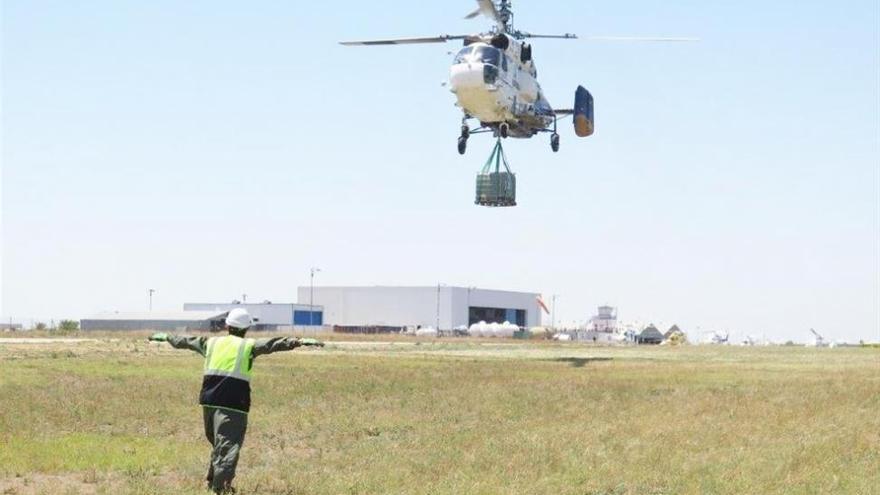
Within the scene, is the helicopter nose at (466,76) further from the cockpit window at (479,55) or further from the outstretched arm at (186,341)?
the outstretched arm at (186,341)

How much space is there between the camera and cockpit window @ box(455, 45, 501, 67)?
58.8 metres

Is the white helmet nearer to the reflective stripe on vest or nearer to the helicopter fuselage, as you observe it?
the reflective stripe on vest

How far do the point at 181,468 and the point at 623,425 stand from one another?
959 centimetres

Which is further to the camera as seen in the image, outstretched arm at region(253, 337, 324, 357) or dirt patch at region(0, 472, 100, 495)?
dirt patch at region(0, 472, 100, 495)

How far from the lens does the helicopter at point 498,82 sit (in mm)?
58844

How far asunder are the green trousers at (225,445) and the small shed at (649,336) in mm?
170878

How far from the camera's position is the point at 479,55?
58844mm

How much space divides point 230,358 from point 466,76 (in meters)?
45.3

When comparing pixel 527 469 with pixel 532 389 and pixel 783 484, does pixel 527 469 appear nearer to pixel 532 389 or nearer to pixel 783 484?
pixel 783 484

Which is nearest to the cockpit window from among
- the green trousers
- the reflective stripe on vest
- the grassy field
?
the grassy field

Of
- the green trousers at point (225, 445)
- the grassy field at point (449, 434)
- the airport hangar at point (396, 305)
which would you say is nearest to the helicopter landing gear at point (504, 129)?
the grassy field at point (449, 434)

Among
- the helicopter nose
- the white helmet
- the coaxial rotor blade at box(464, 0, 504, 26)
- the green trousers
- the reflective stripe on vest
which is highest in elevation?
the coaxial rotor blade at box(464, 0, 504, 26)

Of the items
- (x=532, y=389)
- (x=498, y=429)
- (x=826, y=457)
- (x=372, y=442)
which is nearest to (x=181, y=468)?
(x=372, y=442)

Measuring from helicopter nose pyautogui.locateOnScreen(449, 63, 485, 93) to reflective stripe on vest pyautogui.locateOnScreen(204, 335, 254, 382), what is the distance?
44770 mm
